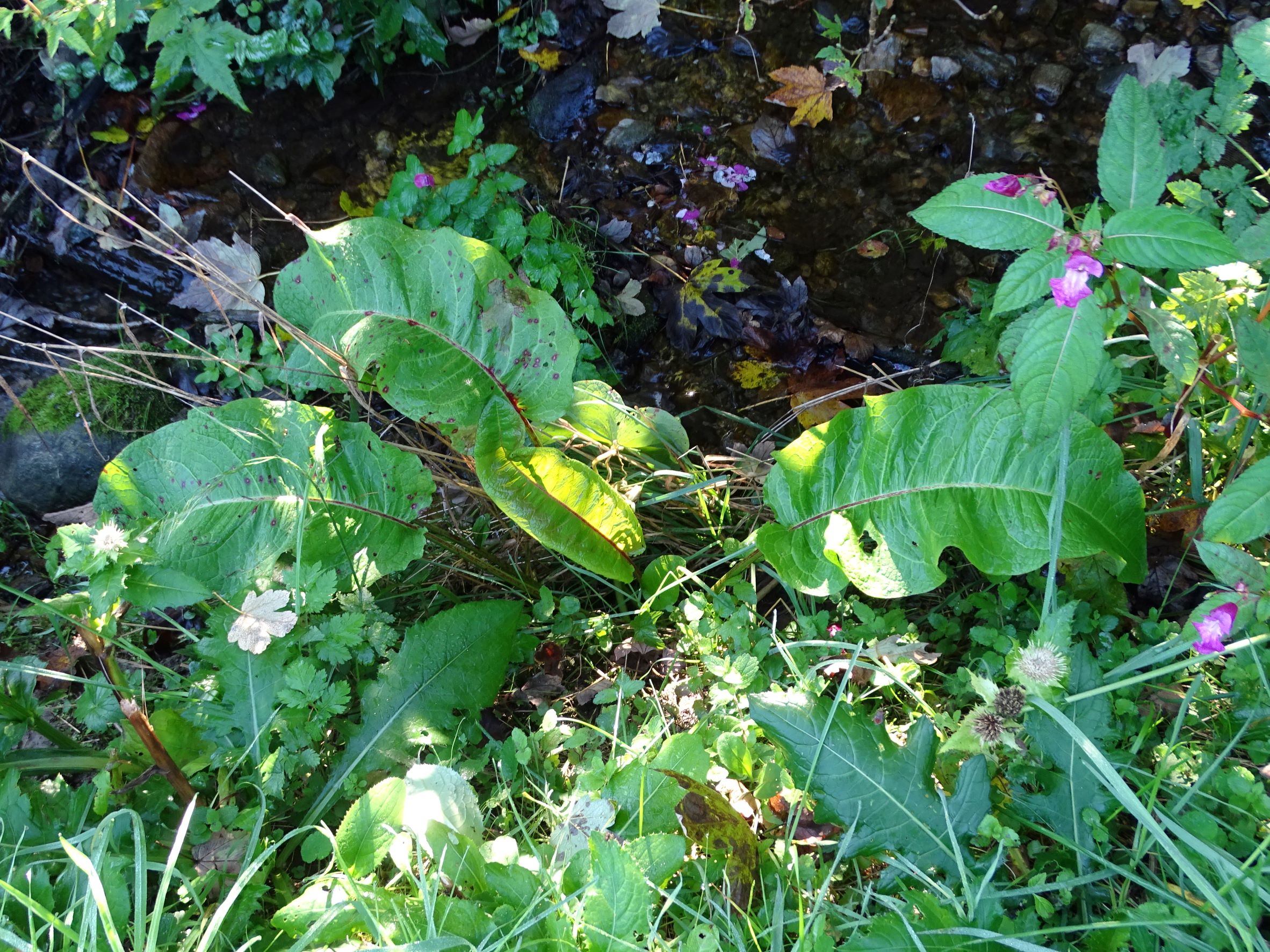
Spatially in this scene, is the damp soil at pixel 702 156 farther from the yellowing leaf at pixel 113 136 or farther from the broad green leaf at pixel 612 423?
the broad green leaf at pixel 612 423

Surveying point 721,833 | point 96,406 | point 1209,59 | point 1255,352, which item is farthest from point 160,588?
point 1209,59

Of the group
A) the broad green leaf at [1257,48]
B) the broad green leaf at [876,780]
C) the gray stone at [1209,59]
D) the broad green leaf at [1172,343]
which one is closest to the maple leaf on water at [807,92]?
the gray stone at [1209,59]

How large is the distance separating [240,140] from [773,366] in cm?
201

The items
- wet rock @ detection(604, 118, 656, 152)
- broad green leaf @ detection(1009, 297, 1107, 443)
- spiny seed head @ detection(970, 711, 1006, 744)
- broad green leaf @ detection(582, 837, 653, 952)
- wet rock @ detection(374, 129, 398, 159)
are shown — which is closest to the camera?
broad green leaf @ detection(582, 837, 653, 952)

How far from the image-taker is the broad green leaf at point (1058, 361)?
121 cm

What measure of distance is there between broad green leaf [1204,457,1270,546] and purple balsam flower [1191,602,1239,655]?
11 centimetres

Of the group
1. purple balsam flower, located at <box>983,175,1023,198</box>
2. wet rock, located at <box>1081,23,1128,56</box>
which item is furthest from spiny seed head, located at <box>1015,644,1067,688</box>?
wet rock, located at <box>1081,23,1128,56</box>

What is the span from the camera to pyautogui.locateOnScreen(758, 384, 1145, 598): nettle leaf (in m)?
1.50

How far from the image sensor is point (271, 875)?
1515 millimetres

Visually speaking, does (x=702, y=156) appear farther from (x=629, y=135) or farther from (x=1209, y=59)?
(x=1209, y=59)

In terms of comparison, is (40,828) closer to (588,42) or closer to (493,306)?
(493,306)

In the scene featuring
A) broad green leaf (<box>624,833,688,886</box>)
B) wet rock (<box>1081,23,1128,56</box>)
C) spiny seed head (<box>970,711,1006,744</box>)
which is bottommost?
broad green leaf (<box>624,833,688,886</box>)

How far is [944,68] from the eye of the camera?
2496 millimetres

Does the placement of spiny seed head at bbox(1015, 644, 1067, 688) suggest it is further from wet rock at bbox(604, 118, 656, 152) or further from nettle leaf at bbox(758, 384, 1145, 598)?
wet rock at bbox(604, 118, 656, 152)
